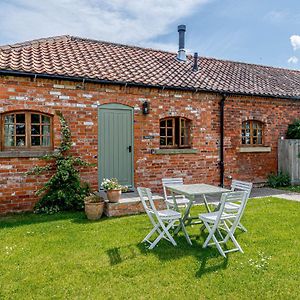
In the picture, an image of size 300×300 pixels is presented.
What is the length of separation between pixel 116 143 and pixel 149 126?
1.23 meters

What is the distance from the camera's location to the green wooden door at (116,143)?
29.8ft

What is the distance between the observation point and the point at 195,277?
13.5 ft

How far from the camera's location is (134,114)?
373 inches

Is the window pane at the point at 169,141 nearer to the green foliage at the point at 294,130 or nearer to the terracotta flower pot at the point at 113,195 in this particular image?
the terracotta flower pot at the point at 113,195

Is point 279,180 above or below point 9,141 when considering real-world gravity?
below

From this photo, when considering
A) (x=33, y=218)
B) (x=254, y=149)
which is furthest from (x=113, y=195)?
(x=254, y=149)

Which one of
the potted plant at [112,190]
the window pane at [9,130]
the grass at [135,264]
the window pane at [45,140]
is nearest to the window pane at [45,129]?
the window pane at [45,140]

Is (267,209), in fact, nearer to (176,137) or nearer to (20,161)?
(176,137)

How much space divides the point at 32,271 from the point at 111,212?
10.3 ft

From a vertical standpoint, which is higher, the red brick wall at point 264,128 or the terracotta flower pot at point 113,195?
the red brick wall at point 264,128

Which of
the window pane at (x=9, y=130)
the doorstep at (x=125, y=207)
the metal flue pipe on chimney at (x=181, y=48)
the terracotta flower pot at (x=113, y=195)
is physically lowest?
the doorstep at (x=125, y=207)

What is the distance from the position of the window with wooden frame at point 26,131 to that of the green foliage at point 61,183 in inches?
16.4

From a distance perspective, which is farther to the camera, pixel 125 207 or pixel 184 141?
pixel 184 141

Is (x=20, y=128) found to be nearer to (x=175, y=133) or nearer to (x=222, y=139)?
(x=175, y=133)
